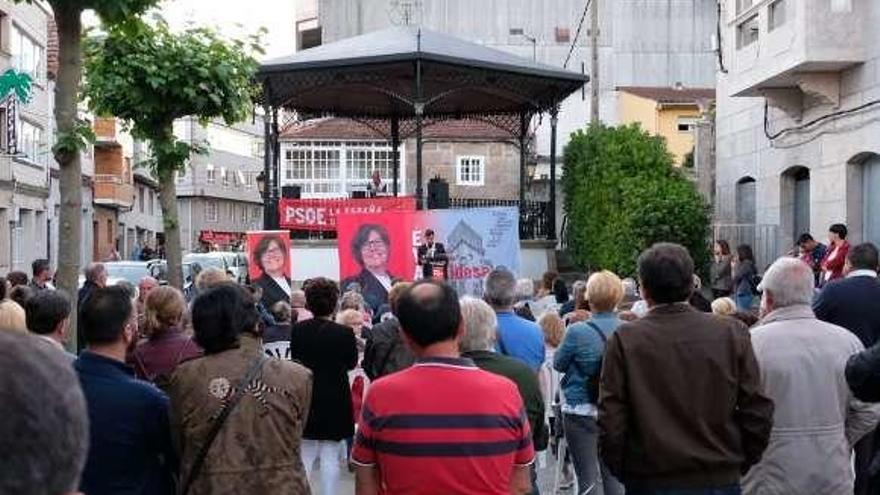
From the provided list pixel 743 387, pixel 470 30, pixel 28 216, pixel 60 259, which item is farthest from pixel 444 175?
pixel 743 387

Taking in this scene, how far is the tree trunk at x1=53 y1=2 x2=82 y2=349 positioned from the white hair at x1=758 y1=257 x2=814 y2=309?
4410mm

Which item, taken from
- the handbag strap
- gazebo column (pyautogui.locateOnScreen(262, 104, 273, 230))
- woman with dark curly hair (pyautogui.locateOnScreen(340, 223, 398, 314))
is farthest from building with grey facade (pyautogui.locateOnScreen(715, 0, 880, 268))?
the handbag strap

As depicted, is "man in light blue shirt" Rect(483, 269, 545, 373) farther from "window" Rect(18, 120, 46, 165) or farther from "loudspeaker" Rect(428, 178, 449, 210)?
"window" Rect(18, 120, 46, 165)

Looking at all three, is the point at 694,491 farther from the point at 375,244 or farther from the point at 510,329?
the point at 375,244

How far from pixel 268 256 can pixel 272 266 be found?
127 mm

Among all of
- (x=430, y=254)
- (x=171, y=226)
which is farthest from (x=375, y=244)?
(x=171, y=226)

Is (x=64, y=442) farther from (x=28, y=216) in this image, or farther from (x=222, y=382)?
(x=28, y=216)

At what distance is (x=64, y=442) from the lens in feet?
5.89

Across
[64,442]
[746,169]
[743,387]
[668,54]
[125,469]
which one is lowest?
[125,469]

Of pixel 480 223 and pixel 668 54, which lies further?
pixel 668 54

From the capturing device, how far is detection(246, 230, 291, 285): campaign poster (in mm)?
13961

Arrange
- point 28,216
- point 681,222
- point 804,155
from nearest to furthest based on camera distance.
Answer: point 804,155 < point 681,222 < point 28,216

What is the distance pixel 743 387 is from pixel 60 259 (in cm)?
490

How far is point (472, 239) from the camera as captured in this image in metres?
16.8
